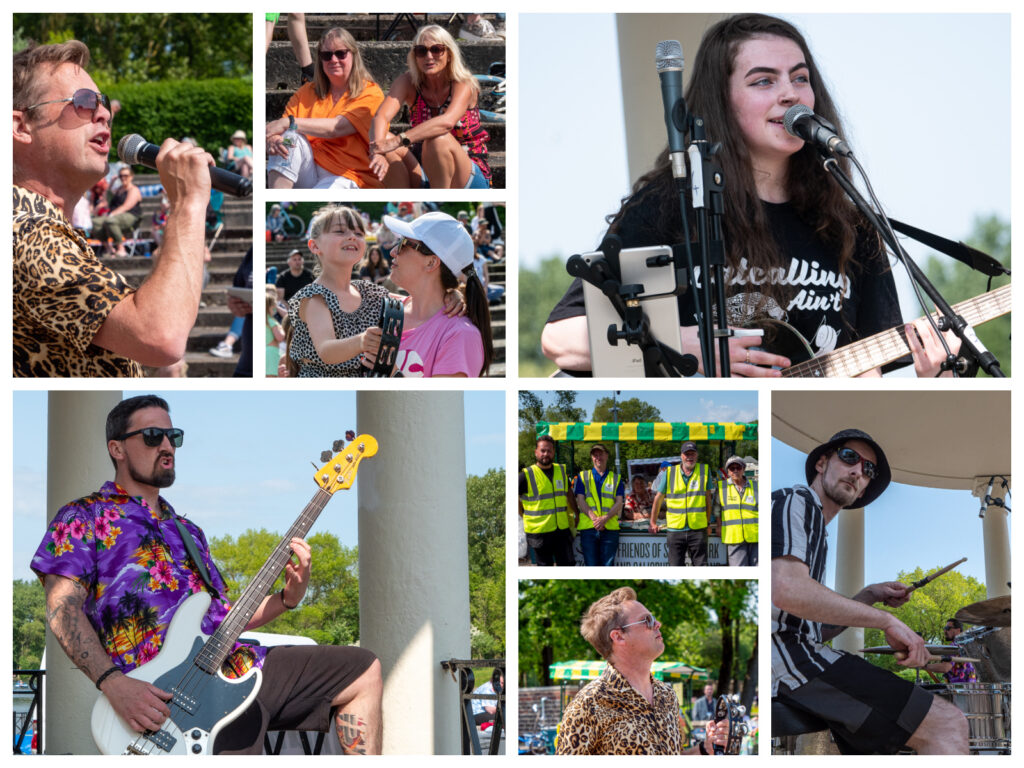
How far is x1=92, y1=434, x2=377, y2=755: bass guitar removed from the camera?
3.24 m

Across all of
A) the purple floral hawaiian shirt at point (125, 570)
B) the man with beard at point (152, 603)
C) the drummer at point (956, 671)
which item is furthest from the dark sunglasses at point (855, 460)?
the purple floral hawaiian shirt at point (125, 570)

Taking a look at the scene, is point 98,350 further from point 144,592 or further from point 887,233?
point 887,233

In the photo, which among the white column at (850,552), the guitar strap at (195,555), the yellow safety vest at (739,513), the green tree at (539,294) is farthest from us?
the green tree at (539,294)

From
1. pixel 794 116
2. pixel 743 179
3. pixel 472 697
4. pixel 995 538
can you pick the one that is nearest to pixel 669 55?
pixel 794 116

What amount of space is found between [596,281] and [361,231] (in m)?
0.73

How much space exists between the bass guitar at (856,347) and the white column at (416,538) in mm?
930

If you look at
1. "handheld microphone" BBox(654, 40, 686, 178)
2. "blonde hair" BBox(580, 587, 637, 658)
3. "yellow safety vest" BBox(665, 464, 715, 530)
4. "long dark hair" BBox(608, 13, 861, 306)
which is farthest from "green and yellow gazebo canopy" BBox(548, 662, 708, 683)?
"handheld microphone" BBox(654, 40, 686, 178)

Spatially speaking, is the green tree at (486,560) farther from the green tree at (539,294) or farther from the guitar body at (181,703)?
the guitar body at (181,703)

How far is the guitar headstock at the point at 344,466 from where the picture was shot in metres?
3.51

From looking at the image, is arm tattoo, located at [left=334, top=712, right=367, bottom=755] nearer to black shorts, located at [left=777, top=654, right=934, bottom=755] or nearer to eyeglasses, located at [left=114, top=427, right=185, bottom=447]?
eyeglasses, located at [left=114, top=427, right=185, bottom=447]

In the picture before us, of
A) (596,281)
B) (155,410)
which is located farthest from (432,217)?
(155,410)

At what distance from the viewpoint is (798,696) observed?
3.53 meters

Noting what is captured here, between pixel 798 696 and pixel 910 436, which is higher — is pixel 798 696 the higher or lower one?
the lower one

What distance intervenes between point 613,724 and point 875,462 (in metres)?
1.03
